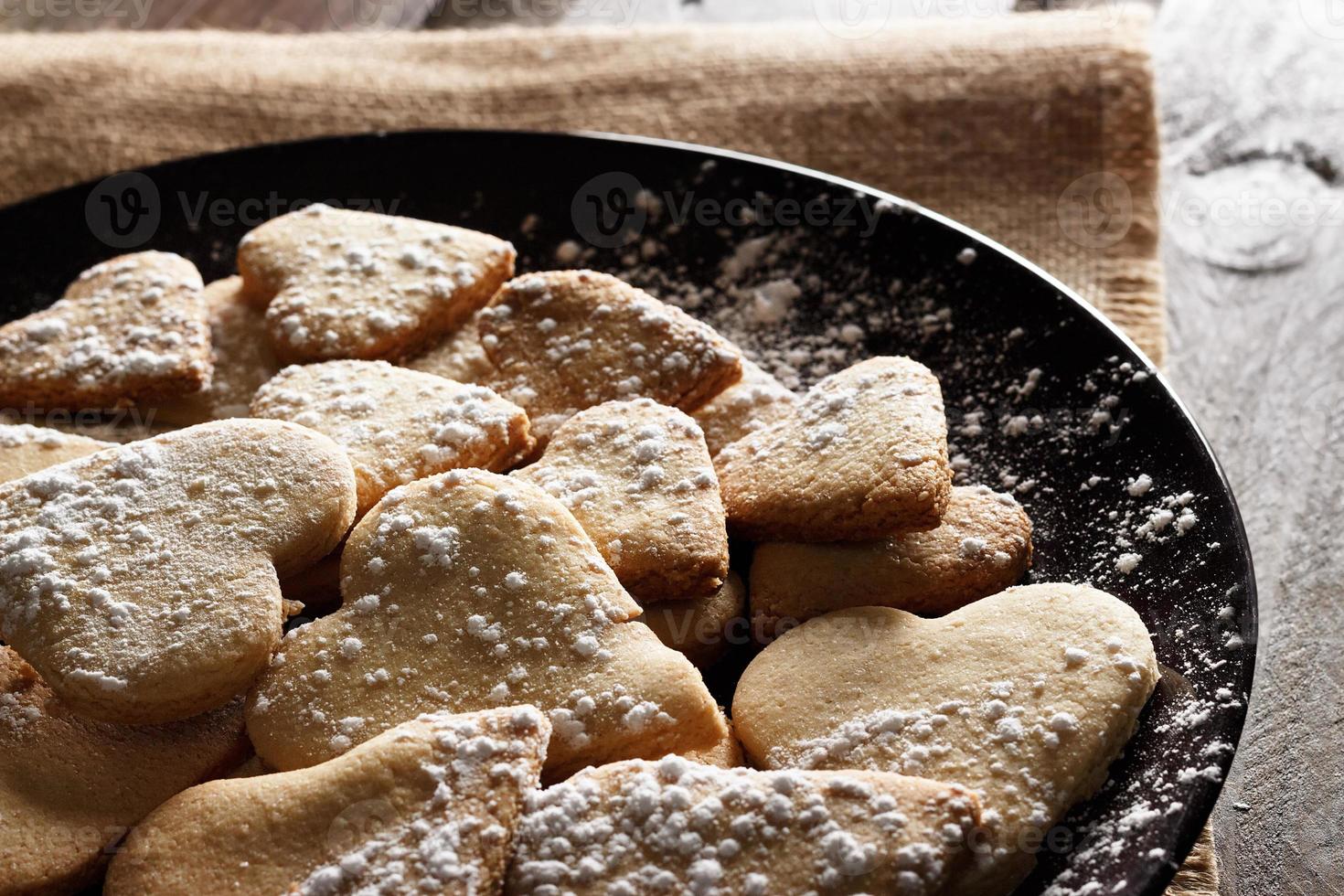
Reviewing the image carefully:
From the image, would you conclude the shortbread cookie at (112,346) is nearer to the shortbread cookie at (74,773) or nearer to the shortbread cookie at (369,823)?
the shortbread cookie at (74,773)

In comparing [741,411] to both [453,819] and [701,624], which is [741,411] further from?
[453,819]

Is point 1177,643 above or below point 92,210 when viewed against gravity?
below

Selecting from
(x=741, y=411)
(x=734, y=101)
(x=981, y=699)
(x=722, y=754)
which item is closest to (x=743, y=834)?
(x=722, y=754)

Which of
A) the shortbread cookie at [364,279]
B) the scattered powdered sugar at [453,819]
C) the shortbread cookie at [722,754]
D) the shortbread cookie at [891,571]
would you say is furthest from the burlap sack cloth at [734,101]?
the scattered powdered sugar at [453,819]

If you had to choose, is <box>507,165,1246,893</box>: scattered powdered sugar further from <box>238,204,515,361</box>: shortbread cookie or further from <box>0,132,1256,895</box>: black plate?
<box>238,204,515,361</box>: shortbread cookie

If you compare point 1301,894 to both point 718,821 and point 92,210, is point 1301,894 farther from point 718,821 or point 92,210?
point 92,210

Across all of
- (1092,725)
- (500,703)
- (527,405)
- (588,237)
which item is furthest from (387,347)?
(1092,725)
